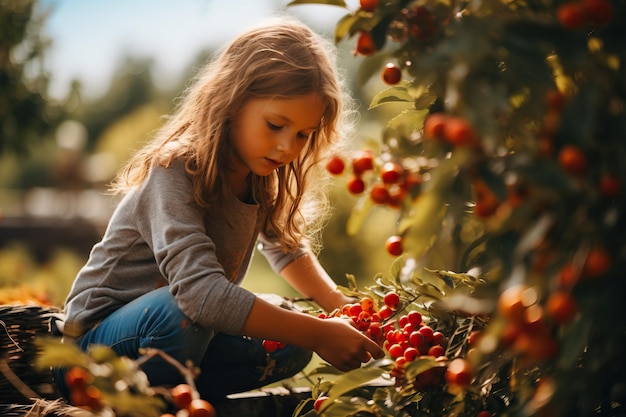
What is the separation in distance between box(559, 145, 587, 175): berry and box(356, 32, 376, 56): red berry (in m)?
0.38

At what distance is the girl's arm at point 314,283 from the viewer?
2.15 metres

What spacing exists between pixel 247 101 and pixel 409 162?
3.03 ft

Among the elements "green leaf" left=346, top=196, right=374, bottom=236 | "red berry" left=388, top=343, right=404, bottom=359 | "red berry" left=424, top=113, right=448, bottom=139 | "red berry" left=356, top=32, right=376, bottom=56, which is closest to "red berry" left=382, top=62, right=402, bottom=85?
"red berry" left=356, top=32, right=376, bottom=56

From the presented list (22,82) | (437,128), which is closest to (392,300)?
(437,128)

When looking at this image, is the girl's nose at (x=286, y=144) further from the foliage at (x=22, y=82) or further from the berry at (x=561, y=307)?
the foliage at (x=22, y=82)

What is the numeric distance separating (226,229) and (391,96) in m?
0.69

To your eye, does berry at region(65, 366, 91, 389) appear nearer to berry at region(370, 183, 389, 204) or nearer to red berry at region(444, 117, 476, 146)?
berry at region(370, 183, 389, 204)

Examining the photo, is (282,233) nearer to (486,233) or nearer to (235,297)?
(235,297)

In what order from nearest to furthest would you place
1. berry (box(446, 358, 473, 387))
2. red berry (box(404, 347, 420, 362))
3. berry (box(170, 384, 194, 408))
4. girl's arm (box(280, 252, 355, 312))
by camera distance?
berry (box(446, 358, 473, 387)), berry (box(170, 384, 194, 408)), red berry (box(404, 347, 420, 362)), girl's arm (box(280, 252, 355, 312))

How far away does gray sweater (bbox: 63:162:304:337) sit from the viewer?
63.7 inches

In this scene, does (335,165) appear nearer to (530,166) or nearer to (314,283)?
(530,166)

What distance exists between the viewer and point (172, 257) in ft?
5.48

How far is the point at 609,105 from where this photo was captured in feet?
3.01

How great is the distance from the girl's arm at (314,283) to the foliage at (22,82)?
4.51 metres
